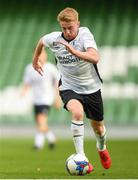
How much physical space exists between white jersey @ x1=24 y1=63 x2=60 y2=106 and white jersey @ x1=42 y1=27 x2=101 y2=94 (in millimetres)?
7263

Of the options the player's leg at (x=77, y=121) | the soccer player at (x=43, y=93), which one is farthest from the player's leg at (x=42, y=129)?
the player's leg at (x=77, y=121)

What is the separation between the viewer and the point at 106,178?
31.0ft

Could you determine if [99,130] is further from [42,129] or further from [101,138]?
[42,129]

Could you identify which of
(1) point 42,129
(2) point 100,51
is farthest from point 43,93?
(2) point 100,51

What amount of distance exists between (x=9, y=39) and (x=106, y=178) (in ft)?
62.2

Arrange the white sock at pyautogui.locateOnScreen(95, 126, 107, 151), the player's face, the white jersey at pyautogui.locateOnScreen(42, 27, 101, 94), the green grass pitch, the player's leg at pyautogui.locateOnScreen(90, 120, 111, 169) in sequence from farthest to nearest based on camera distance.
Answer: the white sock at pyautogui.locateOnScreen(95, 126, 107, 151), the player's leg at pyautogui.locateOnScreen(90, 120, 111, 169), the white jersey at pyautogui.locateOnScreen(42, 27, 101, 94), the green grass pitch, the player's face

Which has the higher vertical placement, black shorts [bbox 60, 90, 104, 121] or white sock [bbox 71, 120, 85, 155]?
black shorts [bbox 60, 90, 104, 121]

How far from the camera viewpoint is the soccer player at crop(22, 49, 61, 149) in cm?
1775

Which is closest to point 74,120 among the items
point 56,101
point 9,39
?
point 56,101

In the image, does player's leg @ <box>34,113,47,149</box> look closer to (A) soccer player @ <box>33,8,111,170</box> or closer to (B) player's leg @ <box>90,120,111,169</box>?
(B) player's leg @ <box>90,120,111,169</box>

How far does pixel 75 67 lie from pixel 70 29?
65cm

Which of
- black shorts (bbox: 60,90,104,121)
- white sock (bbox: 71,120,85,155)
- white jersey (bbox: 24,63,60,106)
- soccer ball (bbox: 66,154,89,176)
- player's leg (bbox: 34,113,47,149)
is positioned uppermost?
black shorts (bbox: 60,90,104,121)

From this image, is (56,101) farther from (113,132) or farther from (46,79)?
(113,132)

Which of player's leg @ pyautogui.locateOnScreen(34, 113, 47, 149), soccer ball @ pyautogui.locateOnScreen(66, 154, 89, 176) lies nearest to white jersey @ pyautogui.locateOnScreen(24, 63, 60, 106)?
player's leg @ pyautogui.locateOnScreen(34, 113, 47, 149)
